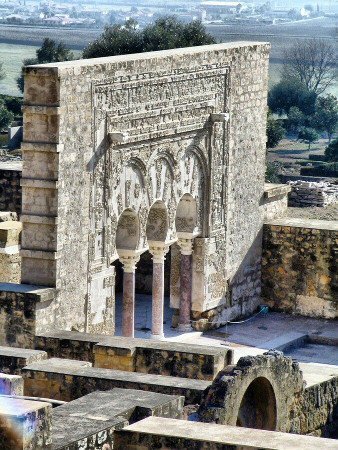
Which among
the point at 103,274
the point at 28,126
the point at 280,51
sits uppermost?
the point at 28,126

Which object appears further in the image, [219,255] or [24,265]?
[219,255]

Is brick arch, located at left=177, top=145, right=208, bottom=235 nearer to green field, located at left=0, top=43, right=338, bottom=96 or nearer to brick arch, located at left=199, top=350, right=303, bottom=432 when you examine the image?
brick arch, located at left=199, top=350, right=303, bottom=432

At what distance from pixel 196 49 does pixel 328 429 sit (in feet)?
22.8

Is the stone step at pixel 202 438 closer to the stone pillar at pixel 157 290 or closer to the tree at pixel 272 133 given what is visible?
the stone pillar at pixel 157 290

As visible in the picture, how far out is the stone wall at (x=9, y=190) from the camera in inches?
1056

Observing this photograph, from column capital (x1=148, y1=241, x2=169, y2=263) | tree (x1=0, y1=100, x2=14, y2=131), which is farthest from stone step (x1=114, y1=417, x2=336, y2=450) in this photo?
tree (x1=0, y1=100, x2=14, y2=131)

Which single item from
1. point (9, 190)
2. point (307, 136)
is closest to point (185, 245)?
point (9, 190)

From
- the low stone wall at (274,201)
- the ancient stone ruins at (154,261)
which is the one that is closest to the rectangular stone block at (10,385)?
the ancient stone ruins at (154,261)

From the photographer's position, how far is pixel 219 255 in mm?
25531

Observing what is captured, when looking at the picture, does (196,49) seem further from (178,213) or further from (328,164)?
(328,164)

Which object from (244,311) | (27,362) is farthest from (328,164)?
(27,362)

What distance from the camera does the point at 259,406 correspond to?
58.5 feet

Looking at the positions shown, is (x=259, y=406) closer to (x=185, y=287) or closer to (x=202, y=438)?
(x=202, y=438)

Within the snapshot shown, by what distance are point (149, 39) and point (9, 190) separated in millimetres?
31540
